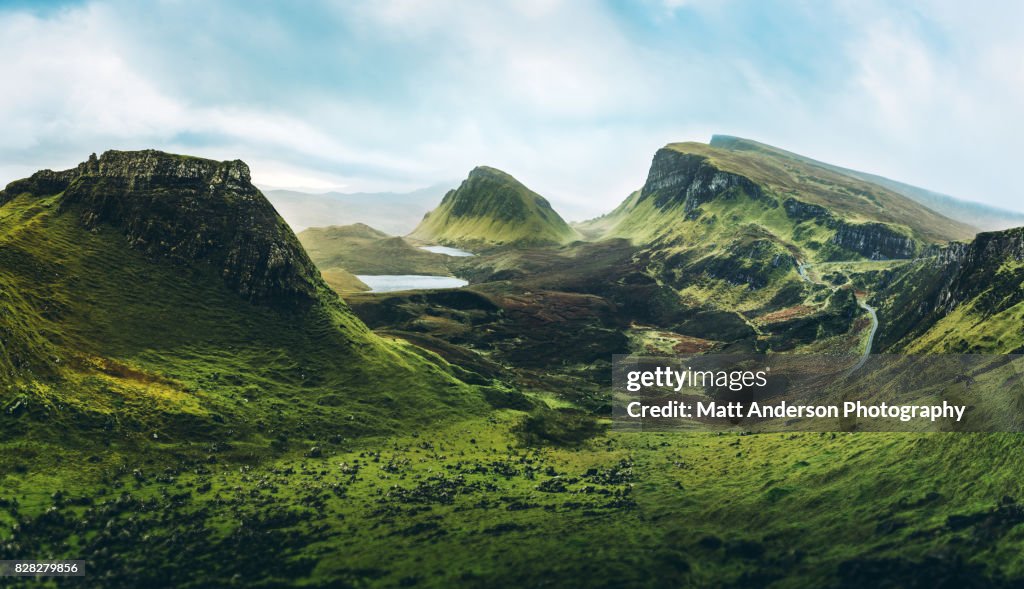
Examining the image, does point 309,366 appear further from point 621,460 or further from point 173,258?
point 621,460

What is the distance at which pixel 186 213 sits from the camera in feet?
434

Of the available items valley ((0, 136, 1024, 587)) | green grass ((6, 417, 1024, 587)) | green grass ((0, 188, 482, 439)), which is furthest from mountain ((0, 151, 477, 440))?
green grass ((6, 417, 1024, 587))

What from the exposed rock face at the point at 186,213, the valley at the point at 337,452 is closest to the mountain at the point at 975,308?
the valley at the point at 337,452

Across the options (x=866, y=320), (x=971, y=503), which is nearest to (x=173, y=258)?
(x=971, y=503)

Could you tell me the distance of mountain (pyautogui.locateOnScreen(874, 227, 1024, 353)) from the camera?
9269 cm

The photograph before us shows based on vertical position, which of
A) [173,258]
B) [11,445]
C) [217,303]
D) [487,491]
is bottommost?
[487,491]

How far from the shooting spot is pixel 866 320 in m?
186

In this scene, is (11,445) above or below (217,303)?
below

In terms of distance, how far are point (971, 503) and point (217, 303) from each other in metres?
131

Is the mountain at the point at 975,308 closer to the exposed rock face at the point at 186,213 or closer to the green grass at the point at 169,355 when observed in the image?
the green grass at the point at 169,355

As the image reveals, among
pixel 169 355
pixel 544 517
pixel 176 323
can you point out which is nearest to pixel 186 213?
pixel 176 323

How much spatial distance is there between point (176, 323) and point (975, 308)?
153 m

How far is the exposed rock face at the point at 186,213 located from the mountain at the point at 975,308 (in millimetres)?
132520

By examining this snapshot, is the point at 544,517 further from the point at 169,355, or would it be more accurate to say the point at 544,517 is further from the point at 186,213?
the point at 186,213
